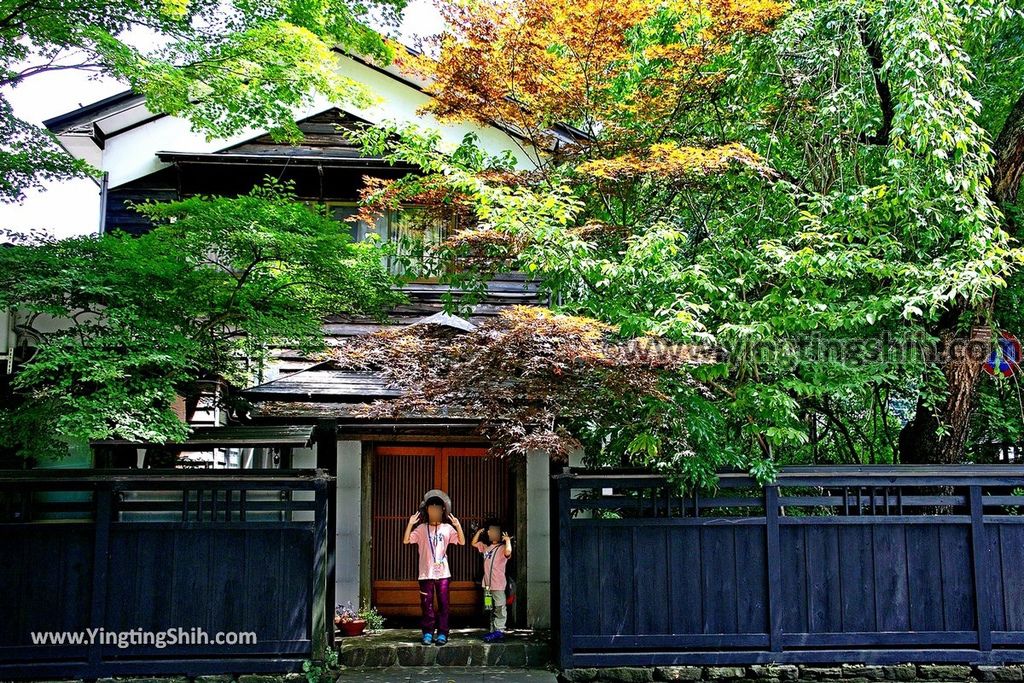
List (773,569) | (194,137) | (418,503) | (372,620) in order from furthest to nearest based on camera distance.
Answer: (194,137) < (418,503) < (372,620) < (773,569)

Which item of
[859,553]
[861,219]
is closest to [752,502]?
[859,553]

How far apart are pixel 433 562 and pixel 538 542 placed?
195cm

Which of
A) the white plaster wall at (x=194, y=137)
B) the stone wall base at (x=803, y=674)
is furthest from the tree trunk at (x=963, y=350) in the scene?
the white plaster wall at (x=194, y=137)

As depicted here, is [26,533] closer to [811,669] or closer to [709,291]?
[709,291]

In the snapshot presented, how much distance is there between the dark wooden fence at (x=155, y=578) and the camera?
8531 millimetres

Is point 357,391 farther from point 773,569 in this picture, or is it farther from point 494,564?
point 773,569

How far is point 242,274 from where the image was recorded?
1023 centimetres

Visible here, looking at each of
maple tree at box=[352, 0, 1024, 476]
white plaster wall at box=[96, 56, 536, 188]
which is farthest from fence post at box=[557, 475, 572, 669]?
white plaster wall at box=[96, 56, 536, 188]

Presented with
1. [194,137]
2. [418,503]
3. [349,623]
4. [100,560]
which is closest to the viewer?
[100,560]

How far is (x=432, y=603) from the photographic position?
1026 centimetres

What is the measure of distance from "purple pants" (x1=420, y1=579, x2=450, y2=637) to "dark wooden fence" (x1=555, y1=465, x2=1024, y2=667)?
5.50 feet

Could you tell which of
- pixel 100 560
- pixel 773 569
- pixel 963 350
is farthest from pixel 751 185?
pixel 100 560

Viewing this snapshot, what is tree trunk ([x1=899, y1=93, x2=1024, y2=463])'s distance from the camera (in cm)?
1003

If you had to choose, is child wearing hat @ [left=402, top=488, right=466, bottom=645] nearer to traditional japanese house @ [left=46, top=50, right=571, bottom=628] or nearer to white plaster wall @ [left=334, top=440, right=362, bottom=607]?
traditional japanese house @ [left=46, top=50, right=571, bottom=628]
